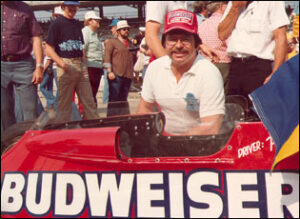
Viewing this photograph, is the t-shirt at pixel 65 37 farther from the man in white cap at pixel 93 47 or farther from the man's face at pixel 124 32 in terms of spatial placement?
the man's face at pixel 124 32

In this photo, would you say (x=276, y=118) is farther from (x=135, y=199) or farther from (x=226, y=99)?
(x=135, y=199)

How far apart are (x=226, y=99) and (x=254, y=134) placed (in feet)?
0.86

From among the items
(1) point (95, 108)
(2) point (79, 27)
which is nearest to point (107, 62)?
(2) point (79, 27)

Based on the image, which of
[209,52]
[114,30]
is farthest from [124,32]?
[209,52]

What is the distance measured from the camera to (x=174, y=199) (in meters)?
1.89

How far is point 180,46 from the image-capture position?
8.50 ft

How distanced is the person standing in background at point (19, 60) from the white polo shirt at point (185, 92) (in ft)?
5.38

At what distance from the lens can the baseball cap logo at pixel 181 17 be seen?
261cm

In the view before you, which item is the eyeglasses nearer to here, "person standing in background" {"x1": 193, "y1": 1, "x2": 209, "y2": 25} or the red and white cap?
the red and white cap

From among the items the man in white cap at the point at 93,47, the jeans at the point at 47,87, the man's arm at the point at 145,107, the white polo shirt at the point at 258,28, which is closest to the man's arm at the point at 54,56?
the man in white cap at the point at 93,47

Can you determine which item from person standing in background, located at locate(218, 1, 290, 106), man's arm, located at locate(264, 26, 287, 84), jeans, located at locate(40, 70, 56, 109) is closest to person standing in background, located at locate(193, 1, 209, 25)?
person standing in background, located at locate(218, 1, 290, 106)

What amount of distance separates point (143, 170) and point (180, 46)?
35.4 inches

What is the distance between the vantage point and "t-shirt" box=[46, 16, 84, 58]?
431 cm

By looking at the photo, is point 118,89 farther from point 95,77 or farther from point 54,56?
point 54,56
